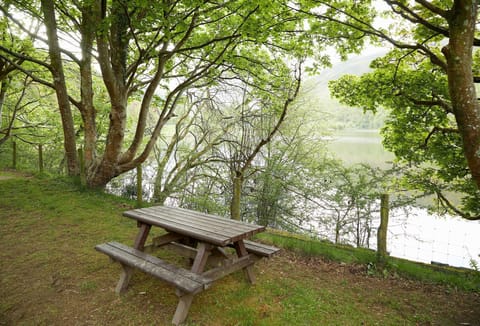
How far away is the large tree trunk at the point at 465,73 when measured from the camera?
272cm

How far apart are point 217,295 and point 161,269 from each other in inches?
28.9

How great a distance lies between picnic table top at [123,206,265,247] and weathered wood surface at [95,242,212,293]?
0.33 m

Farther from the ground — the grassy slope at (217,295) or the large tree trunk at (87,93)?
the large tree trunk at (87,93)

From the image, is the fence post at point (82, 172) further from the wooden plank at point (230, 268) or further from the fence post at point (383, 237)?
the fence post at point (383, 237)

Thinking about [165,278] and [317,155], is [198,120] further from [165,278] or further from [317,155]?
[165,278]

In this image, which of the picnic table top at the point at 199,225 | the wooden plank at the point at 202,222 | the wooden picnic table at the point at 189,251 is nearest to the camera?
the wooden picnic table at the point at 189,251

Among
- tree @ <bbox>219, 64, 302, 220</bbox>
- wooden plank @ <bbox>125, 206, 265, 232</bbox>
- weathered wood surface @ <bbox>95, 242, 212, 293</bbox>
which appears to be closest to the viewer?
weathered wood surface @ <bbox>95, 242, 212, 293</bbox>

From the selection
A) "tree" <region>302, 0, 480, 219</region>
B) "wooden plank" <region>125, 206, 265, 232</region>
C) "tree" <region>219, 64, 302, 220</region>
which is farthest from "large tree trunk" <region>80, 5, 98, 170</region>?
"tree" <region>302, 0, 480, 219</region>

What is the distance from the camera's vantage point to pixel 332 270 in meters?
3.61

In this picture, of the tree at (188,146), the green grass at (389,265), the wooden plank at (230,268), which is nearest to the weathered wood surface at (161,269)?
the wooden plank at (230,268)

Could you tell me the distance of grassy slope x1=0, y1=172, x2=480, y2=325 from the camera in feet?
8.09

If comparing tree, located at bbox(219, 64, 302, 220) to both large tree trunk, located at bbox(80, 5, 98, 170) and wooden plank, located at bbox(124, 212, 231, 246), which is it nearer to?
large tree trunk, located at bbox(80, 5, 98, 170)

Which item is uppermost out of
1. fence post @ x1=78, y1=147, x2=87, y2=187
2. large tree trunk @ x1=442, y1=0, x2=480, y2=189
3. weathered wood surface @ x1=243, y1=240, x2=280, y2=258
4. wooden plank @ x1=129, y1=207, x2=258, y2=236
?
large tree trunk @ x1=442, y1=0, x2=480, y2=189

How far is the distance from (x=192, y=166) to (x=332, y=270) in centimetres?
719
